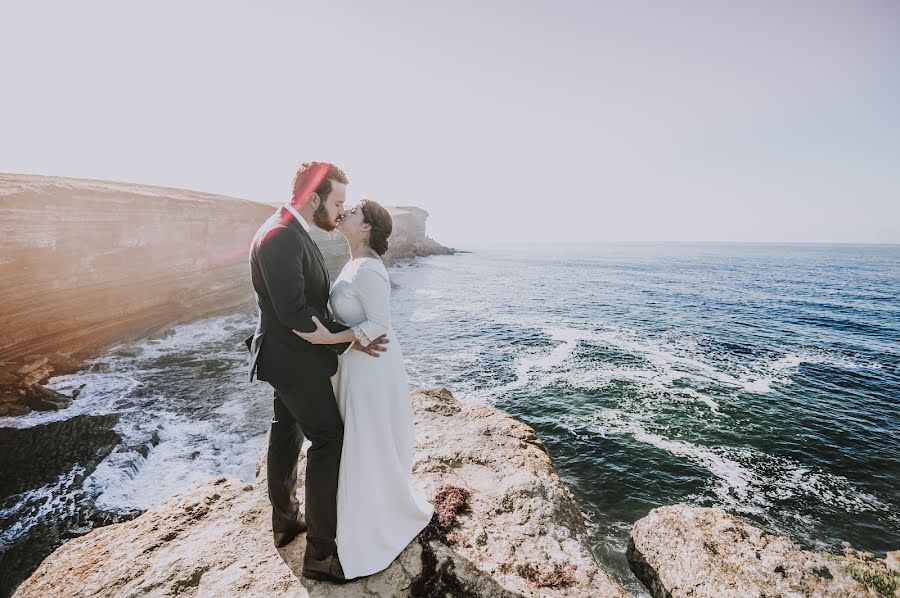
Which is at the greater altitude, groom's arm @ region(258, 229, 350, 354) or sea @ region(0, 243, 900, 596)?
groom's arm @ region(258, 229, 350, 354)

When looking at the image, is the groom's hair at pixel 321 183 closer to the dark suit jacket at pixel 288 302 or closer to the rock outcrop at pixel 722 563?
the dark suit jacket at pixel 288 302

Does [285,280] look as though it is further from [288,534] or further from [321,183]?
[288,534]

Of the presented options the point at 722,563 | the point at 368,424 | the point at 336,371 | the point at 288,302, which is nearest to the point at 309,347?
the point at 336,371

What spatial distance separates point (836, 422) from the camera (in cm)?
1262

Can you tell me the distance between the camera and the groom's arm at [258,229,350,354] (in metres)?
2.74

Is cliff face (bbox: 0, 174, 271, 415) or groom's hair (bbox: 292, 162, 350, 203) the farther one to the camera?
cliff face (bbox: 0, 174, 271, 415)

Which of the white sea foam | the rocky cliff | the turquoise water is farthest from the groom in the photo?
the rocky cliff

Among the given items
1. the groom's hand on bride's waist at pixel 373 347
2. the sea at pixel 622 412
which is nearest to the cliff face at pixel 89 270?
the sea at pixel 622 412

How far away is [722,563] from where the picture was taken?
528 cm

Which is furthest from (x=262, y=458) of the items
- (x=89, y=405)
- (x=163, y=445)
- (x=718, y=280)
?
(x=718, y=280)

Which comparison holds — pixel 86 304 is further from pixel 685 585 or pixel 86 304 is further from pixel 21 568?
pixel 685 585

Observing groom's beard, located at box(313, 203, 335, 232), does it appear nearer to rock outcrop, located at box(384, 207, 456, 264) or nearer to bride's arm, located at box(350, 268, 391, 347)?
bride's arm, located at box(350, 268, 391, 347)

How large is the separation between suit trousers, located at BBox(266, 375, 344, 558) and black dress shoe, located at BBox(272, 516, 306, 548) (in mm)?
488

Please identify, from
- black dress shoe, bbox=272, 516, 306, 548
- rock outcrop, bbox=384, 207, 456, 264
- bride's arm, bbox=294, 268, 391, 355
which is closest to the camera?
bride's arm, bbox=294, 268, 391, 355
